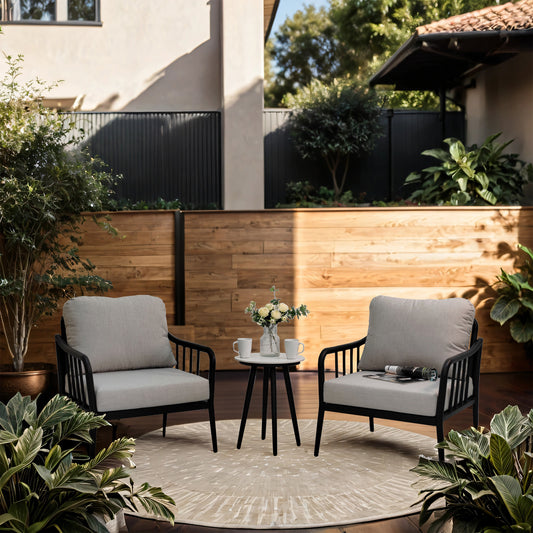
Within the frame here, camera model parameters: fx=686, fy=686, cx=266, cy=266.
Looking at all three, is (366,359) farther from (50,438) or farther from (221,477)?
(50,438)

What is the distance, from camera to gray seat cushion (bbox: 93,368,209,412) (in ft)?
13.1

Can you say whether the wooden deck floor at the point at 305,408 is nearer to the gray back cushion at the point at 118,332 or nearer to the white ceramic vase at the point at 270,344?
the gray back cushion at the point at 118,332

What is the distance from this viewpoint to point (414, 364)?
4367 millimetres

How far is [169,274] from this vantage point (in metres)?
6.91

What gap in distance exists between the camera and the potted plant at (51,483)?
2486 mm

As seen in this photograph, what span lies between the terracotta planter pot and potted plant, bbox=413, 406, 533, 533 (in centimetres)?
335

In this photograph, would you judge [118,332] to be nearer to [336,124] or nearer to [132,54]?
[336,124]

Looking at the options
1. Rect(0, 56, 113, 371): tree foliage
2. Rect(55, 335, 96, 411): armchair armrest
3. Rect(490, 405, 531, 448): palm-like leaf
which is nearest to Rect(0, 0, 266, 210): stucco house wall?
Rect(0, 56, 113, 371): tree foliage

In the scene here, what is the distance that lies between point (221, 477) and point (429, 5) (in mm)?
18257

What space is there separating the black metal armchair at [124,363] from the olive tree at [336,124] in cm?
539

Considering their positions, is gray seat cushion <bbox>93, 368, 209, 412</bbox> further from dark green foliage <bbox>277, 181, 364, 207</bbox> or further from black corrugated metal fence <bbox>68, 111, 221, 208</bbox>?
dark green foliage <bbox>277, 181, 364, 207</bbox>

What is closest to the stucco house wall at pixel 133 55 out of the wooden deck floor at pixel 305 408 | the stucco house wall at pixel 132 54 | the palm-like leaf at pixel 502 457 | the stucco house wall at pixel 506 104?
the stucco house wall at pixel 132 54

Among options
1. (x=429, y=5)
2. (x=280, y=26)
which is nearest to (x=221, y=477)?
(x=429, y=5)

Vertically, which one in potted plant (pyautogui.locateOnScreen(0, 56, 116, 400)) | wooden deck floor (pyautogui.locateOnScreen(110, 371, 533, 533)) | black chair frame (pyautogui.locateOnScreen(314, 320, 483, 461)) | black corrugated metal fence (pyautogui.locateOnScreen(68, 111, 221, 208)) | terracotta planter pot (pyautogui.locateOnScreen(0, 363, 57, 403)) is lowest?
wooden deck floor (pyautogui.locateOnScreen(110, 371, 533, 533))
